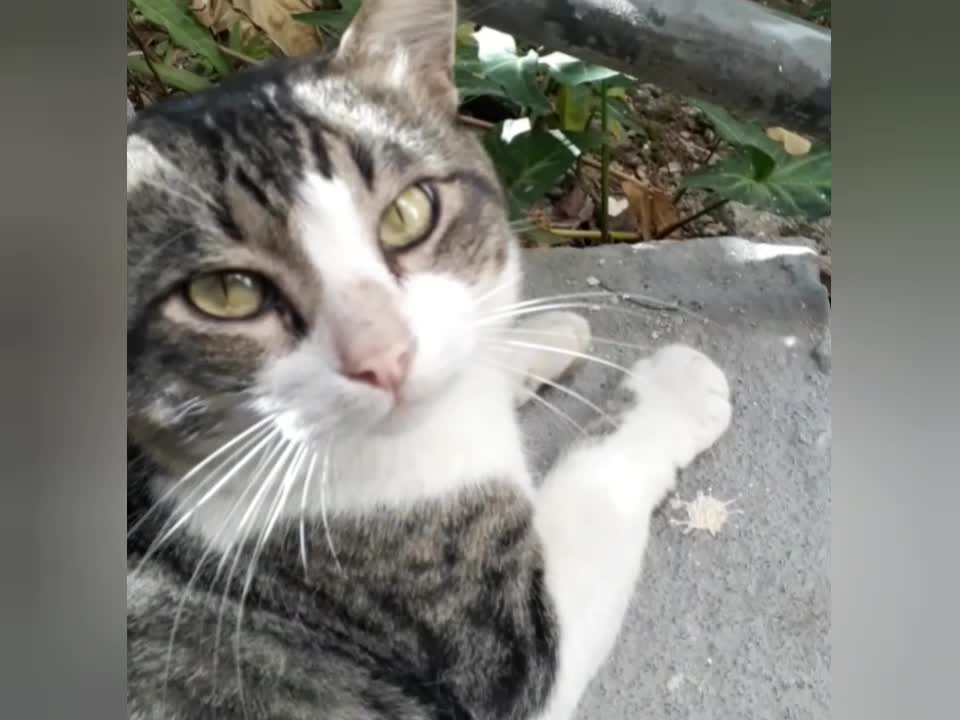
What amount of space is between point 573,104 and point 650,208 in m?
0.12

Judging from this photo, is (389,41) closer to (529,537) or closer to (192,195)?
(192,195)

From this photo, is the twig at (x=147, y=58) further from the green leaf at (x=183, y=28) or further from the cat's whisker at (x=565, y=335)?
the cat's whisker at (x=565, y=335)

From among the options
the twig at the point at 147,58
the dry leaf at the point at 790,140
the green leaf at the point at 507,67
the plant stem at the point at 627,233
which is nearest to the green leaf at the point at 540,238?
the plant stem at the point at 627,233

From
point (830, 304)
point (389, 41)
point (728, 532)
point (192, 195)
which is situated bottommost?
point (728, 532)

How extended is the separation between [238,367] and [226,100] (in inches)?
9.8

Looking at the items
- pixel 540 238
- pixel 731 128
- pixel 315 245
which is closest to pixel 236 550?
pixel 315 245

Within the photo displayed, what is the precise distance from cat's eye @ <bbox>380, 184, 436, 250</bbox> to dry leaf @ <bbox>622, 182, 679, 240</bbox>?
0.20 m

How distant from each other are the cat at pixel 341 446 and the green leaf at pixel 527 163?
0.02 meters

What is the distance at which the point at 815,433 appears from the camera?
1.02 meters

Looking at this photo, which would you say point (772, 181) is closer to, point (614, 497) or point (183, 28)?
point (614, 497)

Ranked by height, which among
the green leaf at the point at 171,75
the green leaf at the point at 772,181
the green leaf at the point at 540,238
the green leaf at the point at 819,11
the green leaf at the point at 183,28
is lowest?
the green leaf at the point at 540,238

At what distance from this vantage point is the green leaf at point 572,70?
96cm

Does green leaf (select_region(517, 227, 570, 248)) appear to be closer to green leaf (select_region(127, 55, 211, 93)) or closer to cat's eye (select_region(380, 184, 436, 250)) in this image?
cat's eye (select_region(380, 184, 436, 250))
